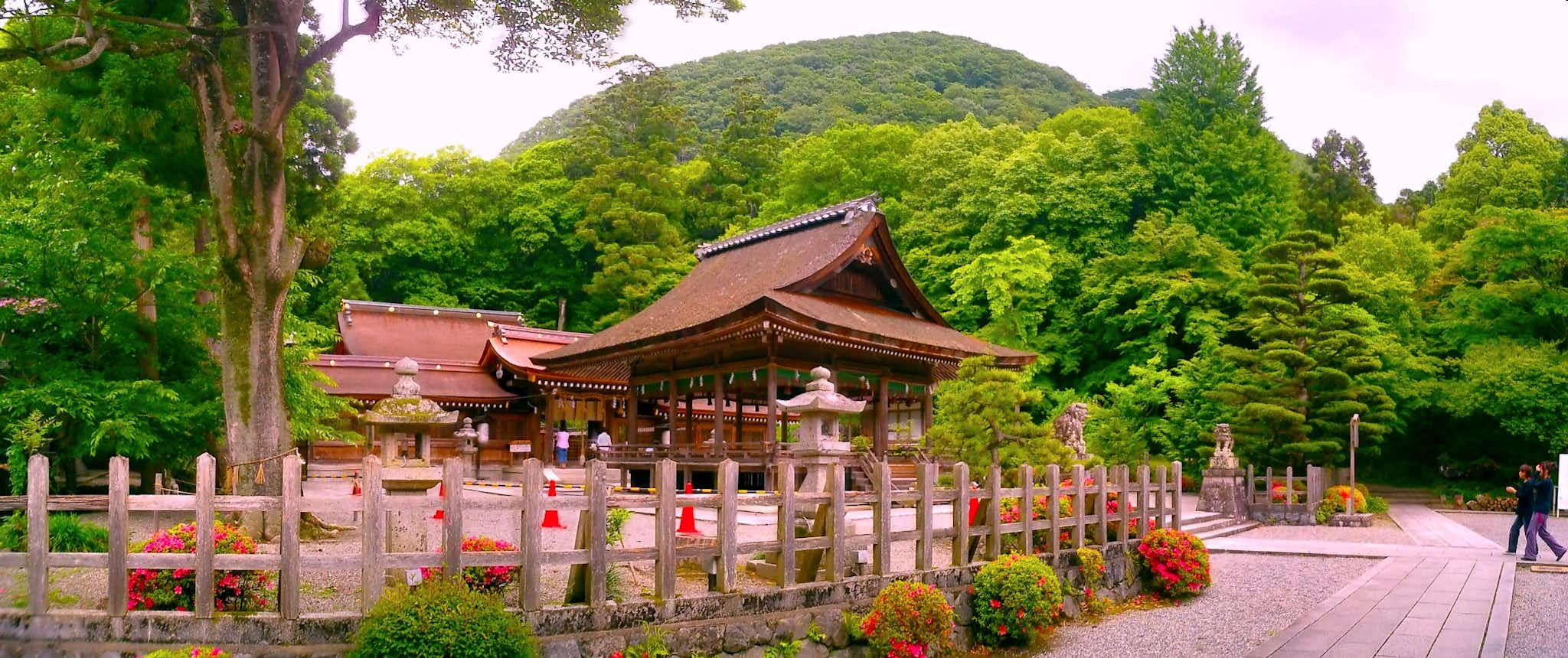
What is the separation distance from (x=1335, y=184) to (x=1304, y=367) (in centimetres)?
2346

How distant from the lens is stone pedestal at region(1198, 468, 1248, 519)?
20.2 m

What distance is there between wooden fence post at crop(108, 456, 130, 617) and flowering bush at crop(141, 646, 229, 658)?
1.38 ft

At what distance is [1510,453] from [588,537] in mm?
29851

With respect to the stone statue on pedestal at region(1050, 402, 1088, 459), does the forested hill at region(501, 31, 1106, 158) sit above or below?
above

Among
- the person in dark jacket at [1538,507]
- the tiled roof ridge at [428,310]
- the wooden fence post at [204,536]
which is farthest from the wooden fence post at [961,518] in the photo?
the tiled roof ridge at [428,310]

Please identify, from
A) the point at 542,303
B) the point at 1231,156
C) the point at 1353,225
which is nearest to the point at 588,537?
the point at 1231,156

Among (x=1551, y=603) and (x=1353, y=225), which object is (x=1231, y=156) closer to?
(x=1353, y=225)

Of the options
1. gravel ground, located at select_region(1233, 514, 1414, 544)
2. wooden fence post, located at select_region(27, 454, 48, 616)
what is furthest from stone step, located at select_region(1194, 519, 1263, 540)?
wooden fence post, located at select_region(27, 454, 48, 616)

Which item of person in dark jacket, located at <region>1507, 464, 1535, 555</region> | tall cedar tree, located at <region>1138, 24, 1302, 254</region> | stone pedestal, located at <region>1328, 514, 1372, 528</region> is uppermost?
tall cedar tree, located at <region>1138, 24, 1302, 254</region>

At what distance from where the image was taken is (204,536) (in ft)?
21.5

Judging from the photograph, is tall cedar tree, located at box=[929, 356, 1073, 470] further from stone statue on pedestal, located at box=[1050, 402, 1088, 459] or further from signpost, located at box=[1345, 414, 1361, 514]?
signpost, located at box=[1345, 414, 1361, 514]

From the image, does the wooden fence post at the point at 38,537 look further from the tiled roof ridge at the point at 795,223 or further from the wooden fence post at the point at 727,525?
the tiled roof ridge at the point at 795,223

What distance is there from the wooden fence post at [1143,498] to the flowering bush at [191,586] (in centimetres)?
1002

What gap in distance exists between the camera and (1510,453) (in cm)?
2783
